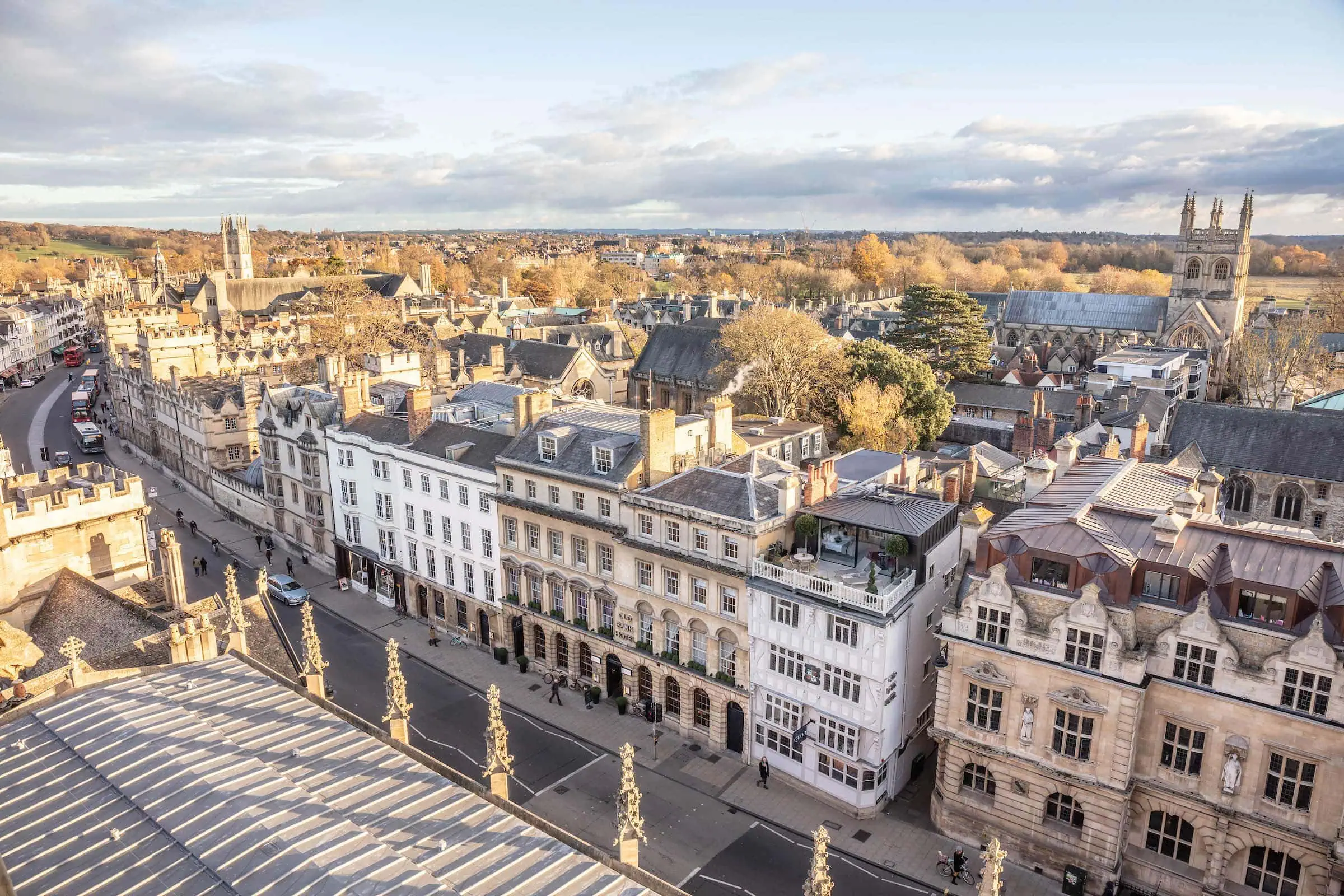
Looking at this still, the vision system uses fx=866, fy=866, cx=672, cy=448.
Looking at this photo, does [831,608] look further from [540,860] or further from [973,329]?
[973,329]

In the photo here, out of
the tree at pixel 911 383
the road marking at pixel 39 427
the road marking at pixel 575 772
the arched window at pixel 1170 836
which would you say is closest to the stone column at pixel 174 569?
the road marking at pixel 575 772

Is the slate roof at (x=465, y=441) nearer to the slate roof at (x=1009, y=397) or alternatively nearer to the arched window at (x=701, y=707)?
the arched window at (x=701, y=707)

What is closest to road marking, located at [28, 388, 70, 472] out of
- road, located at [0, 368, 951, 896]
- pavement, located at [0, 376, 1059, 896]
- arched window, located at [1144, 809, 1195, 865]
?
A: road, located at [0, 368, 951, 896]

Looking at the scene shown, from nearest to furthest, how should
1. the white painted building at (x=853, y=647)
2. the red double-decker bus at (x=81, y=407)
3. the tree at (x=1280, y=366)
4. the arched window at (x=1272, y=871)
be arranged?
the arched window at (x=1272, y=871) < the white painted building at (x=853, y=647) < the tree at (x=1280, y=366) < the red double-decker bus at (x=81, y=407)

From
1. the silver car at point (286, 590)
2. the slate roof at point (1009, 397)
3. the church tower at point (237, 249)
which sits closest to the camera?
the silver car at point (286, 590)

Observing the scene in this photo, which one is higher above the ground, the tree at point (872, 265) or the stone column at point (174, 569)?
the tree at point (872, 265)

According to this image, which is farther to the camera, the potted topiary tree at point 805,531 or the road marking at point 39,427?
the road marking at point 39,427

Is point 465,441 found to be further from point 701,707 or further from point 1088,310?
point 1088,310

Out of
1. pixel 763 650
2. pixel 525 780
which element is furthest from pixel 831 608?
pixel 525 780
